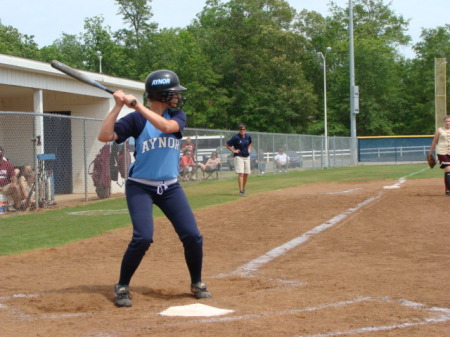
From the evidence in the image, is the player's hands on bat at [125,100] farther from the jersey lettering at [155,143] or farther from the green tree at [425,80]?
the green tree at [425,80]

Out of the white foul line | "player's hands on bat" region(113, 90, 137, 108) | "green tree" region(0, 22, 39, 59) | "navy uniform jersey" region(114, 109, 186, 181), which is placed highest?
"green tree" region(0, 22, 39, 59)

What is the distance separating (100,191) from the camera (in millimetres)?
18203

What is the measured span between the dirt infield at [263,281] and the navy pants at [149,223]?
33cm

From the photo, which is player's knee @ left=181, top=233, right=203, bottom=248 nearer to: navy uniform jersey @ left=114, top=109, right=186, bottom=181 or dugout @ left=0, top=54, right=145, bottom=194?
navy uniform jersey @ left=114, top=109, right=186, bottom=181

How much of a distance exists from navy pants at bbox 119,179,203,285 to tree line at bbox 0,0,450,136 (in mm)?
54377

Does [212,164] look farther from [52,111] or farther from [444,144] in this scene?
[444,144]

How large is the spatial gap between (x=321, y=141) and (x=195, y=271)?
3726cm

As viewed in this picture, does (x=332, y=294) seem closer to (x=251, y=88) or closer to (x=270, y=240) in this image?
(x=270, y=240)

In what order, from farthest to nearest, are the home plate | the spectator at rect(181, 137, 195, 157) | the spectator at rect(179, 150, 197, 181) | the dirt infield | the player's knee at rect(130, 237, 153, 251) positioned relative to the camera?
the spectator at rect(181, 137, 195, 157) → the spectator at rect(179, 150, 197, 181) → the player's knee at rect(130, 237, 153, 251) → the home plate → the dirt infield

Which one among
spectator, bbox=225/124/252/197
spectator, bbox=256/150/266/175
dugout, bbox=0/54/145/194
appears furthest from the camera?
spectator, bbox=256/150/266/175

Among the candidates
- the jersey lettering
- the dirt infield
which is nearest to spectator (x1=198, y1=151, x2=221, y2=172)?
the dirt infield

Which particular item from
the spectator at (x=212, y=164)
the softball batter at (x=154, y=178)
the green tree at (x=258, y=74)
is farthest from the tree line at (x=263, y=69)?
the softball batter at (x=154, y=178)

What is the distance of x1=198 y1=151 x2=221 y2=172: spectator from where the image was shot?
2604 centimetres

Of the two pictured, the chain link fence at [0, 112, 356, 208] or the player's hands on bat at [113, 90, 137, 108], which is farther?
the chain link fence at [0, 112, 356, 208]
